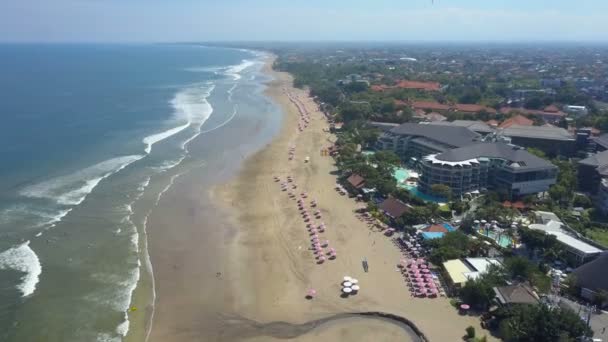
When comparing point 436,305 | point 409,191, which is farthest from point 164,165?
point 436,305

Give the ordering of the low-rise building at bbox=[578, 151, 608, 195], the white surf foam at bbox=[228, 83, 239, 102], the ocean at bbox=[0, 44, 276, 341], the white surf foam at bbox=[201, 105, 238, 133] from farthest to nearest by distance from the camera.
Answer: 1. the white surf foam at bbox=[228, 83, 239, 102]
2. the white surf foam at bbox=[201, 105, 238, 133]
3. the low-rise building at bbox=[578, 151, 608, 195]
4. the ocean at bbox=[0, 44, 276, 341]

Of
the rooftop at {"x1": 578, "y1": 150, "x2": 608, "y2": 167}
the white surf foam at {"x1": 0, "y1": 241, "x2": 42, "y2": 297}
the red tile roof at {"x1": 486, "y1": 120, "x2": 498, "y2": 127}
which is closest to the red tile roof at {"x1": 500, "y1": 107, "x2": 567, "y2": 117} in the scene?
the red tile roof at {"x1": 486, "y1": 120, "x2": 498, "y2": 127}

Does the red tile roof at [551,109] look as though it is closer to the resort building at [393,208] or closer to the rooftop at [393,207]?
the resort building at [393,208]

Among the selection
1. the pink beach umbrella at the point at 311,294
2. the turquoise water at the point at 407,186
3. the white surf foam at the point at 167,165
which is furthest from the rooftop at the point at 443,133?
the pink beach umbrella at the point at 311,294

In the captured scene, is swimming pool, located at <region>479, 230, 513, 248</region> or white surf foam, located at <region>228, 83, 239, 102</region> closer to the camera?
swimming pool, located at <region>479, 230, 513, 248</region>

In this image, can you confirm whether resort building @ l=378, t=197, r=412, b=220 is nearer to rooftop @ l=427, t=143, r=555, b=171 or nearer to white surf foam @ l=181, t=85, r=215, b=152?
rooftop @ l=427, t=143, r=555, b=171

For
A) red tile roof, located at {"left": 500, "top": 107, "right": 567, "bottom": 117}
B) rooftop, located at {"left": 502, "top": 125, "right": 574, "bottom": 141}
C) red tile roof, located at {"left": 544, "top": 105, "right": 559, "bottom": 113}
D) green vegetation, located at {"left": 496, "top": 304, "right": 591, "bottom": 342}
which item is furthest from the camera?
red tile roof, located at {"left": 544, "top": 105, "right": 559, "bottom": 113}

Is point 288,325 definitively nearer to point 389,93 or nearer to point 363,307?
point 363,307
